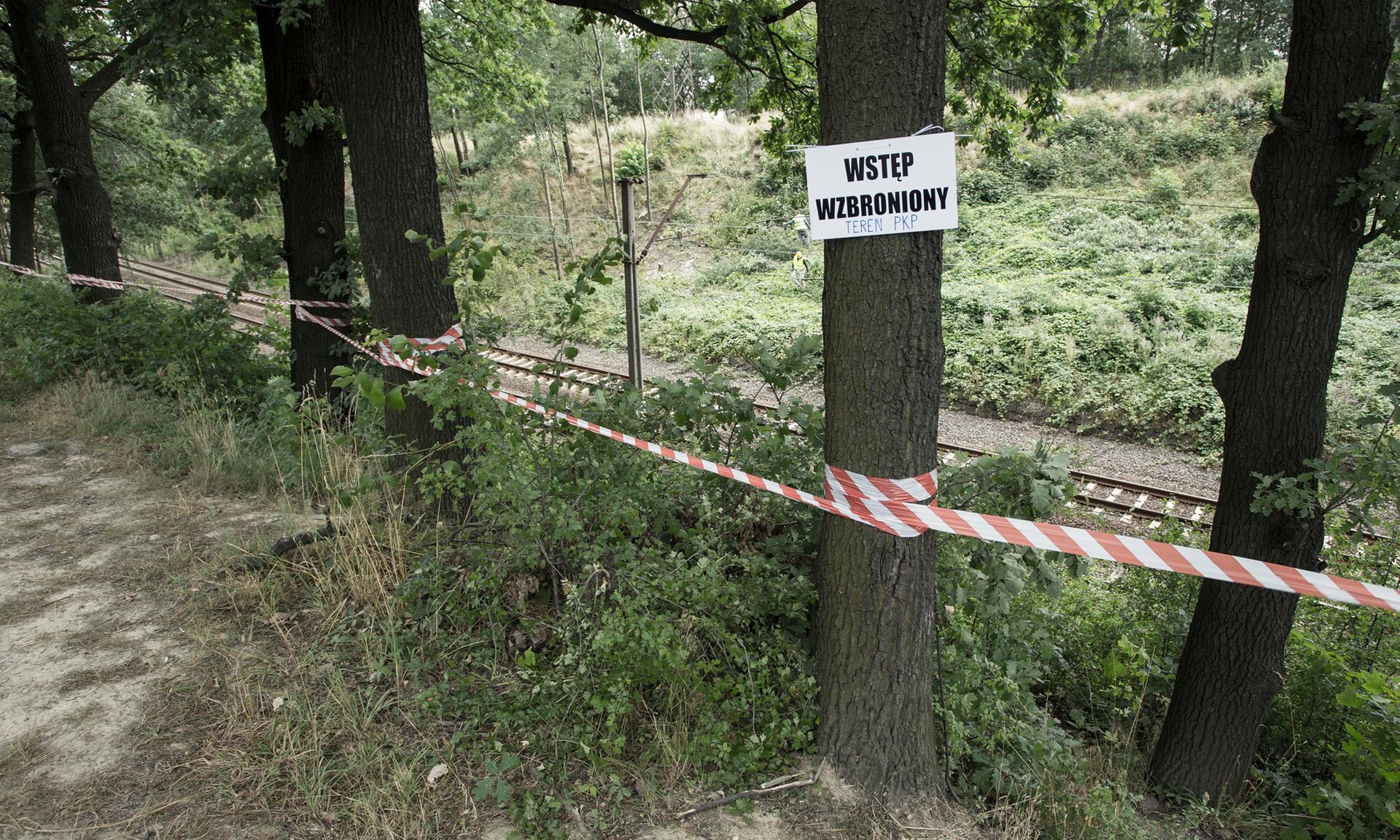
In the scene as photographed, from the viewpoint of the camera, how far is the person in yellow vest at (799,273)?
768 inches

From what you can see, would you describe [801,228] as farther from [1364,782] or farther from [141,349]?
[1364,782]

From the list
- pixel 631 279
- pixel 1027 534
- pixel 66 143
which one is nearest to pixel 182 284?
pixel 66 143

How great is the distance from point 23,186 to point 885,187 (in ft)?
53.9

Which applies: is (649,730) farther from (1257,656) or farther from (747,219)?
(747,219)

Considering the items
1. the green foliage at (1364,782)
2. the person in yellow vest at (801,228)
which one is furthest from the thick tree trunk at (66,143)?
the person in yellow vest at (801,228)

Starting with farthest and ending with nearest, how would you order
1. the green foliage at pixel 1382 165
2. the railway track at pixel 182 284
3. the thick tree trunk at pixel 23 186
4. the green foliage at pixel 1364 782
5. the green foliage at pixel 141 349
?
the railway track at pixel 182 284
the thick tree trunk at pixel 23 186
the green foliage at pixel 141 349
the green foliage at pixel 1382 165
the green foliage at pixel 1364 782

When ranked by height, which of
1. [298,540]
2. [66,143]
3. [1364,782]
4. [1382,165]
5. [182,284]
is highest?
[66,143]

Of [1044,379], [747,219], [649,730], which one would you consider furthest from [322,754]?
[747,219]

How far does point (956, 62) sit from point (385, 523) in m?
6.25

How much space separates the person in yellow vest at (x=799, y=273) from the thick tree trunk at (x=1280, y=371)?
1564cm

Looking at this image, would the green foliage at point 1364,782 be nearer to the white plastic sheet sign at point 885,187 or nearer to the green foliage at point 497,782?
the white plastic sheet sign at point 885,187

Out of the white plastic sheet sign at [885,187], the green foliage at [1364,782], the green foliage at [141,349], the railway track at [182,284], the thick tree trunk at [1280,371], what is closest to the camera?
the white plastic sheet sign at [885,187]

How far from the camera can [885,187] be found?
2619 millimetres

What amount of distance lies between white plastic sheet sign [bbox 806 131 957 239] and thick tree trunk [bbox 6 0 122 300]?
1082cm
